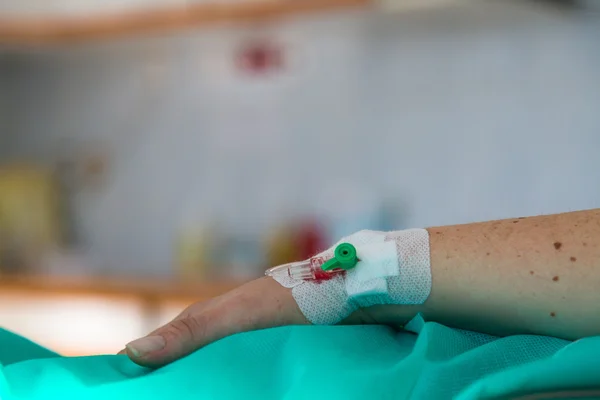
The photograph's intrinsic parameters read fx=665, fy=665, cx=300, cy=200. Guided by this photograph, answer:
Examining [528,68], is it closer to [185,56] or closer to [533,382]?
[185,56]

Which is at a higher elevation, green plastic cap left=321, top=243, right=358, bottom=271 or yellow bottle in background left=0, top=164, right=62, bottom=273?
yellow bottle in background left=0, top=164, right=62, bottom=273

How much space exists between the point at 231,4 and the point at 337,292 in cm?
169

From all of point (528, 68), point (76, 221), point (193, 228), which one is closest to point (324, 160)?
point (193, 228)

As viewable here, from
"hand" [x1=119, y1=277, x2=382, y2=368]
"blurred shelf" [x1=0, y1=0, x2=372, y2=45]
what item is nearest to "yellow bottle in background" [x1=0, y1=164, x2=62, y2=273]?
"blurred shelf" [x1=0, y1=0, x2=372, y2=45]

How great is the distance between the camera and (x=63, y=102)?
111 inches

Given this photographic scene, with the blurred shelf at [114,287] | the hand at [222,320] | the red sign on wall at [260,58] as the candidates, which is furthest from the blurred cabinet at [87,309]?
the hand at [222,320]

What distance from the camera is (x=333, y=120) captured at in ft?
7.61

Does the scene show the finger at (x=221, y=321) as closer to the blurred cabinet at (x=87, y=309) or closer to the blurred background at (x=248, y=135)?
the blurred background at (x=248, y=135)

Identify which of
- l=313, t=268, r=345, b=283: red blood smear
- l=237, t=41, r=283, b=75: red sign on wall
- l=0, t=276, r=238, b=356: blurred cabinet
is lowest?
l=313, t=268, r=345, b=283: red blood smear

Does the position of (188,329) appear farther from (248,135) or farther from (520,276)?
(248,135)

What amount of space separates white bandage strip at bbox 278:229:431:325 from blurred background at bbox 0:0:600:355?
1321 millimetres

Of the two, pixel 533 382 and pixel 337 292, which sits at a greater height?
pixel 337 292

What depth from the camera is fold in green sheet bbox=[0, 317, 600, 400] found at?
1.43 ft

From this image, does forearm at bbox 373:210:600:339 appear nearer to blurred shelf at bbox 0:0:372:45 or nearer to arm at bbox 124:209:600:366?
arm at bbox 124:209:600:366
